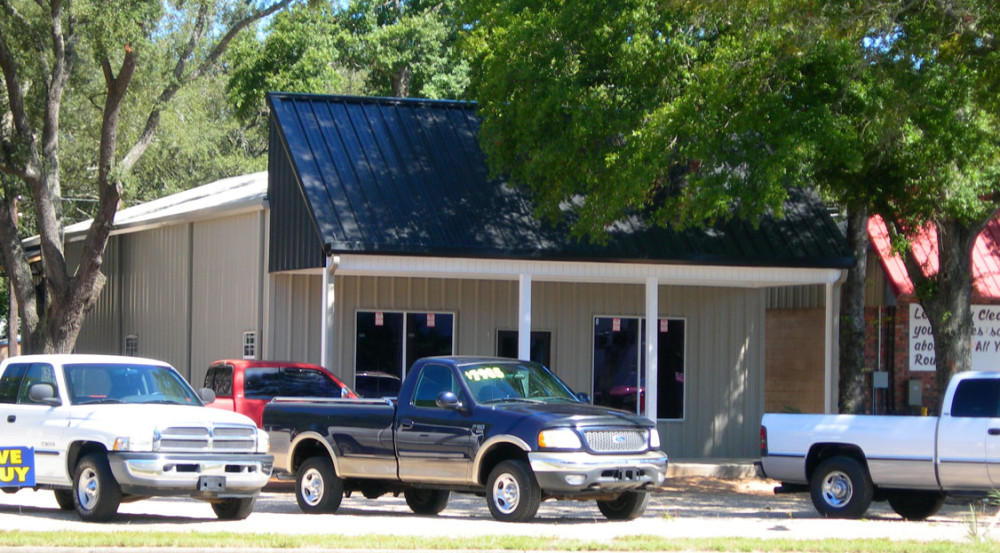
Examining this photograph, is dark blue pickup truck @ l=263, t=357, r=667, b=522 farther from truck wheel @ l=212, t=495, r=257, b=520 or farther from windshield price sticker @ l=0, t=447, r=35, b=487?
windshield price sticker @ l=0, t=447, r=35, b=487

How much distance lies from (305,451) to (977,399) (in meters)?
7.54

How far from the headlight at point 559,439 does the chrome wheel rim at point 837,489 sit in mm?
3750

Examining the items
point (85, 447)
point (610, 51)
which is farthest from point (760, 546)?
point (610, 51)

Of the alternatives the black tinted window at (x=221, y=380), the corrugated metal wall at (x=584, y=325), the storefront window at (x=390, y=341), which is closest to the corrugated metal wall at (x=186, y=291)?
the corrugated metal wall at (x=584, y=325)

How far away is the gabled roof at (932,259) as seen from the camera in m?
22.8

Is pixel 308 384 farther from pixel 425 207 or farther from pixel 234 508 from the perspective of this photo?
pixel 234 508

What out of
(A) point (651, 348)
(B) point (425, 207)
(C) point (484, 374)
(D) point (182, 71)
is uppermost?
(D) point (182, 71)

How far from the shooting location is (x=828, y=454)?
15.0 metres

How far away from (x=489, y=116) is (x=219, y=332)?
311 inches

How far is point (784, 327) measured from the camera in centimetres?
2600

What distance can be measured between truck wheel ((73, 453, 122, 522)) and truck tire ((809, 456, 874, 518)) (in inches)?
307

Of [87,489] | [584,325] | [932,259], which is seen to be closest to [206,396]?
[87,489]

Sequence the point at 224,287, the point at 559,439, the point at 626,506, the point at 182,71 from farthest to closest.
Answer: the point at 182,71
the point at 224,287
the point at 626,506
the point at 559,439

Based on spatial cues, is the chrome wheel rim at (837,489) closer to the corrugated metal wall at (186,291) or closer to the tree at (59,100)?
the corrugated metal wall at (186,291)
